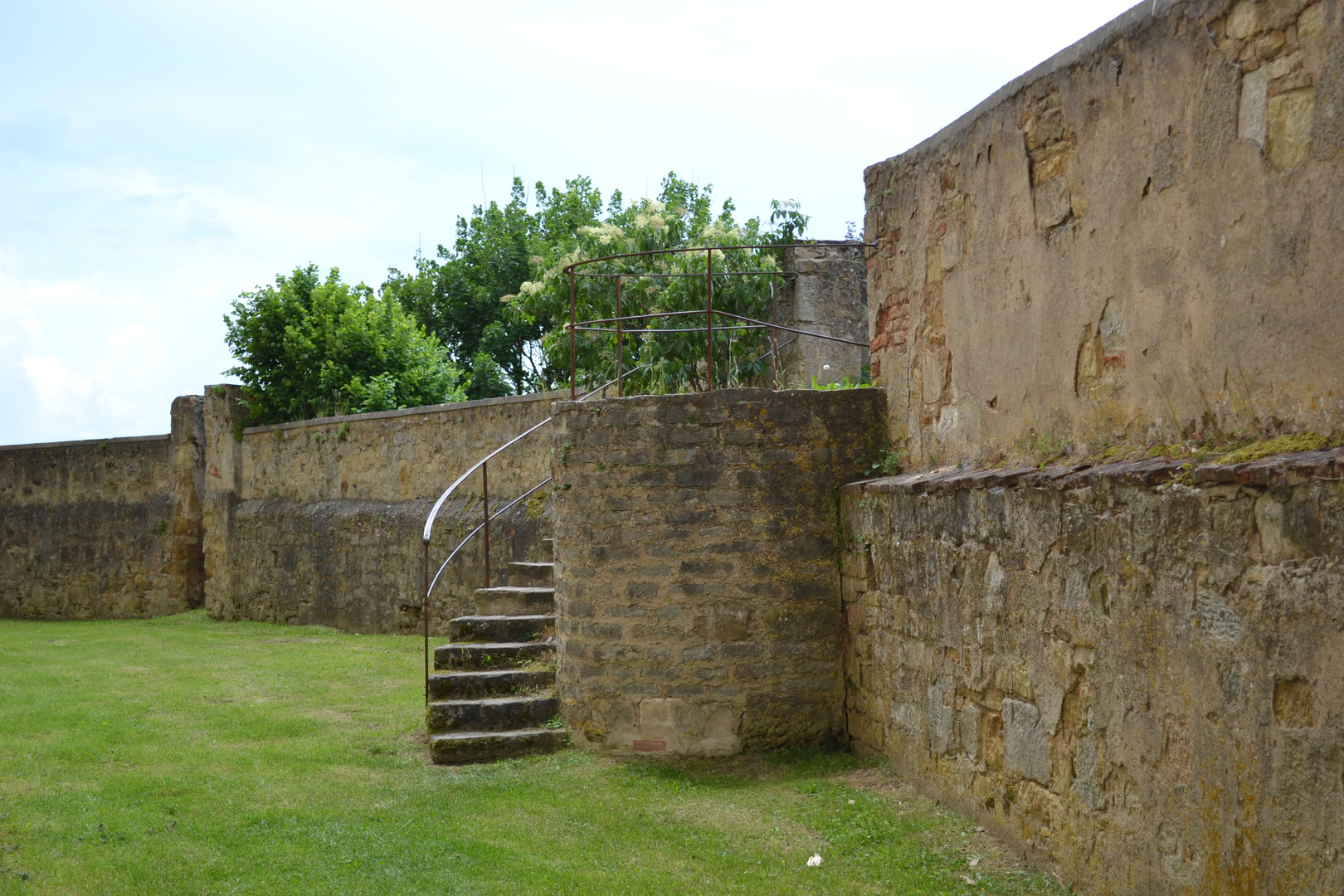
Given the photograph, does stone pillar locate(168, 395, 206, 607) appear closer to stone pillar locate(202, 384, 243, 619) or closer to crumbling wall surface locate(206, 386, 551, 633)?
stone pillar locate(202, 384, 243, 619)

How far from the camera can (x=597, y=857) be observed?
4953mm

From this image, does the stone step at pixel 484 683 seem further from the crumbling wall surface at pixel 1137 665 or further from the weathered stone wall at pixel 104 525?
the weathered stone wall at pixel 104 525

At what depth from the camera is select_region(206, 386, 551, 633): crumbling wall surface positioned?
1159cm

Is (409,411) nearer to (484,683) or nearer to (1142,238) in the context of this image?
(484,683)

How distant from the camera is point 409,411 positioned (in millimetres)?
12844

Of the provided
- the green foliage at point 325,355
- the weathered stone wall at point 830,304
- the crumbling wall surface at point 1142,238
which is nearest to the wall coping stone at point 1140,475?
the crumbling wall surface at point 1142,238

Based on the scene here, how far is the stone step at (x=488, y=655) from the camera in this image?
7.50m

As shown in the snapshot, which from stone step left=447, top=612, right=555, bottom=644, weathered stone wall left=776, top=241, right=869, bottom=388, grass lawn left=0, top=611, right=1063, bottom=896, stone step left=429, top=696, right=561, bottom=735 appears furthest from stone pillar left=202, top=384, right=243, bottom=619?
stone step left=429, top=696, right=561, bottom=735

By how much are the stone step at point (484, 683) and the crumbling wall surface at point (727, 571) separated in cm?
71

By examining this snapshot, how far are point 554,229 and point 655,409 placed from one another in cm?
2263

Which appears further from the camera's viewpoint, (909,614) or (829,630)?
(829,630)

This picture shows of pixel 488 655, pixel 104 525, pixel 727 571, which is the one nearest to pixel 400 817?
pixel 488 655

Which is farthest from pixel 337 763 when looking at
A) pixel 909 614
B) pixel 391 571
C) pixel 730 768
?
pixel 391 571

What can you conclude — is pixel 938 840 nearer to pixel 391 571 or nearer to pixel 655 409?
pixel 655 409
